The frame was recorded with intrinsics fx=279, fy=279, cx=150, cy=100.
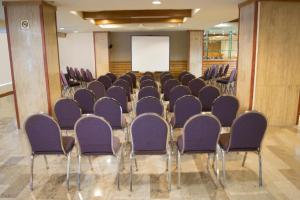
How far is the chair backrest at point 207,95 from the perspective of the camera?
245 inches

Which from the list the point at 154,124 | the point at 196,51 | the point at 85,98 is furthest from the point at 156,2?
the point at 196,51

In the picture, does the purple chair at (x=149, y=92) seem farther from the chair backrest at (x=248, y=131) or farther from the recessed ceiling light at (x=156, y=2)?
the chair backrest at (x=248, y=131)

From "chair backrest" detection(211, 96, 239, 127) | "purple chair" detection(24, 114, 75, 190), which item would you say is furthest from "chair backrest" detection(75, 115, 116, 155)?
"chair backrest" detection(211, 96, 239, 127)

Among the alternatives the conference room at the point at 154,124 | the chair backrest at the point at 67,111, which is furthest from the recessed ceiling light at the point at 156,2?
the chair backrest at the point at 67,111

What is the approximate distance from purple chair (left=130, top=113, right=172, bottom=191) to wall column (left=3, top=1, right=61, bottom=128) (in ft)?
11.6

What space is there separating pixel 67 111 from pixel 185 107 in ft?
6.79

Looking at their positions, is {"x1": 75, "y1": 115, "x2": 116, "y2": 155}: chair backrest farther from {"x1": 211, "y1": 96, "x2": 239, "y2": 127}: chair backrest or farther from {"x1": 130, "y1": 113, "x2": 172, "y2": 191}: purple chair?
{"x1": 211, "y1": 96, "x2": 239, "y2": 127}: chair backrest

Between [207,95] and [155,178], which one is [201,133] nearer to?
[155,178]

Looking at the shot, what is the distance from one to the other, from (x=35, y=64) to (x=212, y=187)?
4603 millimetres

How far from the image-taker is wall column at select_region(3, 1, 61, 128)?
5980mm

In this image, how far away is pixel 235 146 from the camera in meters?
3.68

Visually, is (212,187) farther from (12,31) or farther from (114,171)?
(12,31)

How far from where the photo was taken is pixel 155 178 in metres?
3.99

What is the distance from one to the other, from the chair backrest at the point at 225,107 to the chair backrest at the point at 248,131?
1.29 m
